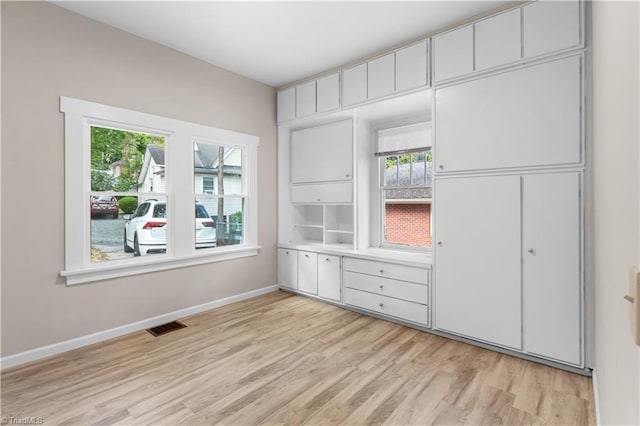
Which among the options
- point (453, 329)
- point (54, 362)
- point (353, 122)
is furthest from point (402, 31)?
point (54, 362)

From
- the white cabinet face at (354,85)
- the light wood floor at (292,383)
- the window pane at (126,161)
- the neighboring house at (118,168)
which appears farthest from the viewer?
the white cabinet face at (354,85)

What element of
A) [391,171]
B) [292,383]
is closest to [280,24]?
[391,171]

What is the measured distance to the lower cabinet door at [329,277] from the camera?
4.06 metres

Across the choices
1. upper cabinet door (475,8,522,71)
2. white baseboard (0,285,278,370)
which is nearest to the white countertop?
white baseboard (0,285,278,370)

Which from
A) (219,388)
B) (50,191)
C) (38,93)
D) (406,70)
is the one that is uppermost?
(406,70)

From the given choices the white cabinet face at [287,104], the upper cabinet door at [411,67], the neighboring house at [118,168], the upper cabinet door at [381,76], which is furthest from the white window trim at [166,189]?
the upper cabinet door at [411,67]

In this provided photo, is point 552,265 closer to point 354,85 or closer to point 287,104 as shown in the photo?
point 354,85

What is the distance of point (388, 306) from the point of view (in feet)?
11.7

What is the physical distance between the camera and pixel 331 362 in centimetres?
266

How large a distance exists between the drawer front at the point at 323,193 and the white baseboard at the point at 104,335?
153 centimetres

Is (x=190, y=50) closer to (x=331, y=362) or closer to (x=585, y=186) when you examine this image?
(x=331, y=362)

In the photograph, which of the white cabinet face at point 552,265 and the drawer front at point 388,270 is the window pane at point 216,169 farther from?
the white cabinet face at point 552,265

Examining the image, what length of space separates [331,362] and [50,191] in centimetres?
277

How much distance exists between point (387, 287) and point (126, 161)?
9.91 ft
